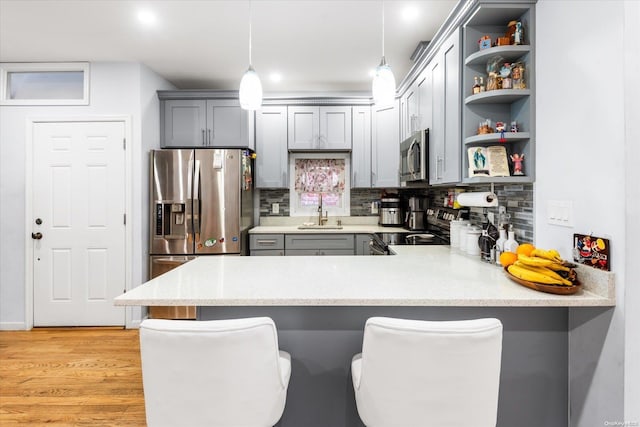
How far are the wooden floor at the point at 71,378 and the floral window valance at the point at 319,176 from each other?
249cm

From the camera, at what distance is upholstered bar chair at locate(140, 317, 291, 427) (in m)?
1.02

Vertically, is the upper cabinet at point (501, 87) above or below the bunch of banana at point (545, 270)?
above

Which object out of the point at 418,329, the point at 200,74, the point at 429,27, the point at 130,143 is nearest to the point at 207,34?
the point at 200,74

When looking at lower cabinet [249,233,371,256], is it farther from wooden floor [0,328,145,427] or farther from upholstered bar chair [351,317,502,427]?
upholstered bar chair [351,317,502,427]

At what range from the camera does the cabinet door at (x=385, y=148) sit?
3.92 meters

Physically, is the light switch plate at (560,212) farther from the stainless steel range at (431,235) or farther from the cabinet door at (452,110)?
the stainless steel range at (431,235)

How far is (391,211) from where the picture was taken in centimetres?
406

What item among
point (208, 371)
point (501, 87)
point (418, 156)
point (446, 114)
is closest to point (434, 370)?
point (208, 371)

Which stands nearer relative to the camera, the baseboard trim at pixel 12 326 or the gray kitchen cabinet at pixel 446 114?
the gray kitchen cabinet at pixel 446 114

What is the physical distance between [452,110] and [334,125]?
2.01 meters

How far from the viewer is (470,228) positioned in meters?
2.43

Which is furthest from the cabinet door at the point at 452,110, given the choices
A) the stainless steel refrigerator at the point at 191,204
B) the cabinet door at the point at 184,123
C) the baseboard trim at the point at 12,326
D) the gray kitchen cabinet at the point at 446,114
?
the baseboard trim at the point at 12,326

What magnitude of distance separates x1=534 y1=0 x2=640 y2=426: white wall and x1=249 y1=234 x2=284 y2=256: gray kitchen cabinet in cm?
254

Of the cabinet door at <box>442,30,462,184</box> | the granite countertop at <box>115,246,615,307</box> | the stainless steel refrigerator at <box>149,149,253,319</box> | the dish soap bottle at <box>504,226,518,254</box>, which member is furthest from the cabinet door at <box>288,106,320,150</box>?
the dish soap bottle at <box>504,226,518,254</box>
